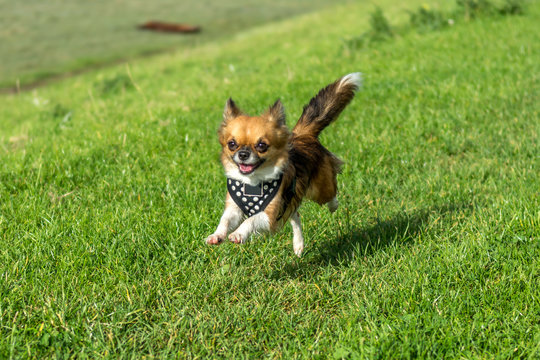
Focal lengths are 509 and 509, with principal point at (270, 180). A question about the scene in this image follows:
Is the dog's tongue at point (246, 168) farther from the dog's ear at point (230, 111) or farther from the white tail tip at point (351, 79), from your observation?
the white tail tip at point (351, 79)

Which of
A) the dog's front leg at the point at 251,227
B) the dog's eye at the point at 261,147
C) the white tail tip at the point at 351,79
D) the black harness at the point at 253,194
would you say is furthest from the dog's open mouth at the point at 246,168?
the white tail tip at the point at 351,79

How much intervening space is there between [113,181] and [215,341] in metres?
2.88

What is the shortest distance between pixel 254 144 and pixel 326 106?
1.46 meters

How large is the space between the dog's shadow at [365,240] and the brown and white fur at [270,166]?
9.3 inches

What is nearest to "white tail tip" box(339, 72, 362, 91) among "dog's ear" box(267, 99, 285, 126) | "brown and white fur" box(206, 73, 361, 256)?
"brown and white fur" box(206, 73, 361, 256)

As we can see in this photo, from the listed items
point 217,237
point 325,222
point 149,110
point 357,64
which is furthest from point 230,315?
point 357,64

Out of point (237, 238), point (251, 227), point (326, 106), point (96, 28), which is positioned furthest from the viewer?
point (96, 28)

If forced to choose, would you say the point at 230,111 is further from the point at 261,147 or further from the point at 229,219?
the point at 229,219

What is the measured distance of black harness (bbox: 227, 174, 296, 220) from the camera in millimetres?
4047

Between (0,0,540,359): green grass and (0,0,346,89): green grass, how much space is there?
13899mm

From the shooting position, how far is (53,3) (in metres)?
29.6

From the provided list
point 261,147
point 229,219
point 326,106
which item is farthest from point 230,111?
point 326,106

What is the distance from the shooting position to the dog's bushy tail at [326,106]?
5.03 m

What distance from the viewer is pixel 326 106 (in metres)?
5.06
